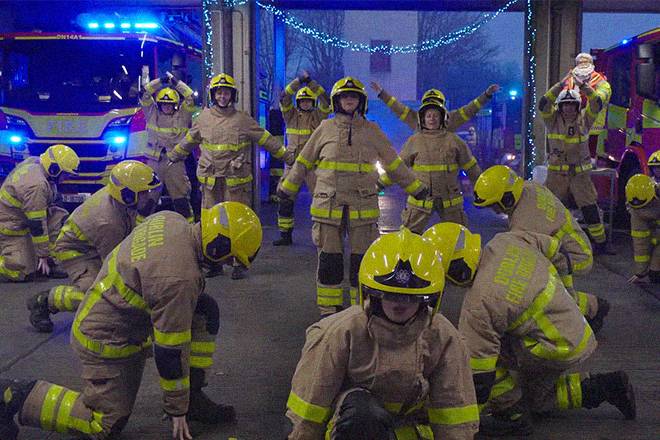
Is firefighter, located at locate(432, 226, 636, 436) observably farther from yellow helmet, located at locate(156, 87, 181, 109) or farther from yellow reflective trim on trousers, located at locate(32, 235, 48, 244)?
yellow helmet, located at locate(156, 87, 181, 109)

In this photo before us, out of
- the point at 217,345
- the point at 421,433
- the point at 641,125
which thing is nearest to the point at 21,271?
the point at 217,345

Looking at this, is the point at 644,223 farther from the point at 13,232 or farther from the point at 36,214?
the point at 13,232

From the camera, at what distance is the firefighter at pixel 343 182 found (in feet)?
19.9

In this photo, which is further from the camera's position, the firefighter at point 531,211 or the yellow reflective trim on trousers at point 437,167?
the yellow reflective trim on trousers at point 437,167

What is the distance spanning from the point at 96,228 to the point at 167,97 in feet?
16.1

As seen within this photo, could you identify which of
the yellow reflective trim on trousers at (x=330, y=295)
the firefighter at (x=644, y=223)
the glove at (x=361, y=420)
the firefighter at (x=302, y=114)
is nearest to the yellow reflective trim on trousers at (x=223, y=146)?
the yellow reflective trim on trousers at (x=330, y=295)

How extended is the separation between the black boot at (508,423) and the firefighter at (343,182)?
7.07ft

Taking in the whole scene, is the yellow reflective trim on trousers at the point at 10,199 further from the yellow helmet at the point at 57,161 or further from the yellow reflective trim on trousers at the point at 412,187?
the yellow reflective trim on trousers at the point at 412,187

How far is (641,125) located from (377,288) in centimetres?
791

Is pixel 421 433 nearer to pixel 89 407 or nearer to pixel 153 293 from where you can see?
pixel 153 293

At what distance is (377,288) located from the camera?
2729 millimetres

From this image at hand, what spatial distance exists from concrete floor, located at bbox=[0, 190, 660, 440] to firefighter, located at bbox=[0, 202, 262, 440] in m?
0.29

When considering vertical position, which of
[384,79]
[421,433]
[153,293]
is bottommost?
[421,433]

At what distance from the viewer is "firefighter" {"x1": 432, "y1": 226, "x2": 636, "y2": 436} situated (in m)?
3.70
